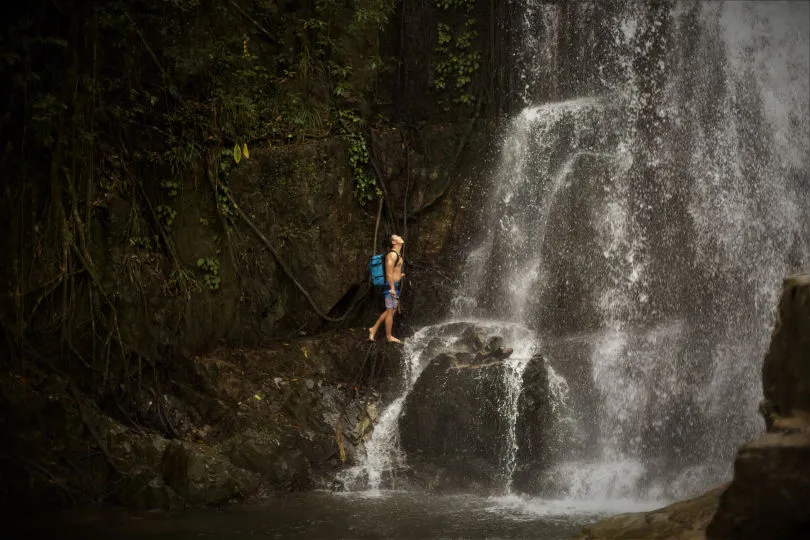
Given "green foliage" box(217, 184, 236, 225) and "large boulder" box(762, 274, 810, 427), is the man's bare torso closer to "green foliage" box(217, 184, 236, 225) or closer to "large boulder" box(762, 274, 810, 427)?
"green foliage" box(217, 184, 236, 225)

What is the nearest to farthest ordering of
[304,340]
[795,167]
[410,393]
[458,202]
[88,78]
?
1. [88,78]
2. [410,393]
3. [304,340]
4. [795,167]
5. [458,202]

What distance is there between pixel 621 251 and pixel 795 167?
9.48 feet

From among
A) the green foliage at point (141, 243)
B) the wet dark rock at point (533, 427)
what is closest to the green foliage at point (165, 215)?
the green foliage at point (141, 243)

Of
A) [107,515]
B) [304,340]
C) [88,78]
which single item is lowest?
[107,515]

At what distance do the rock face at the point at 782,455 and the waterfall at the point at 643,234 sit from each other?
4349 millimetres

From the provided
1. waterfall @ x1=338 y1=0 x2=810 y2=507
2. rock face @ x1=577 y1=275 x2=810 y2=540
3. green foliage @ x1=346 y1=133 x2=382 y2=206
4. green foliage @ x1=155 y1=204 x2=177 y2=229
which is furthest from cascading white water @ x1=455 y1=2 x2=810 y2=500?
rock face @ x1=577 y1=275 x2=810 y2=540

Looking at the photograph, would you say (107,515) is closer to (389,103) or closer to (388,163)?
(388,163)

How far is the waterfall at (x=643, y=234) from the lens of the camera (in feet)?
31.2

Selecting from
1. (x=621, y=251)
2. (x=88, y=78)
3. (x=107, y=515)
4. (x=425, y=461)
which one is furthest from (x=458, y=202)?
(x=107, y=515)

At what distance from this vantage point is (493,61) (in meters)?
12.8

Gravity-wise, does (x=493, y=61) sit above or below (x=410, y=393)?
above

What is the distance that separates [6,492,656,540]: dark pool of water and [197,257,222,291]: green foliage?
3.03m

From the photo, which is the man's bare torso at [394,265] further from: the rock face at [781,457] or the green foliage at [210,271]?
the rock face at [781,457]

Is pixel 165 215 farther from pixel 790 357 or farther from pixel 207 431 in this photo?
pixel 790 357
